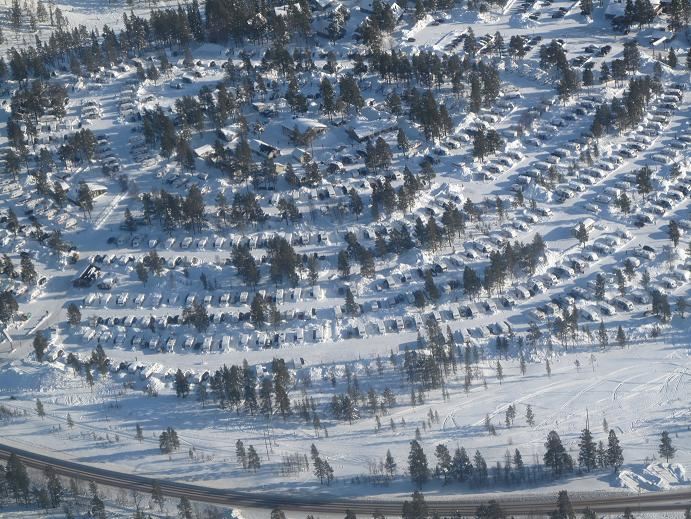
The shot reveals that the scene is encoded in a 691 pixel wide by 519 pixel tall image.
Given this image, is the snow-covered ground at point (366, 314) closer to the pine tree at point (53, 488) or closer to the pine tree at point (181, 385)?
the pine tree at point (181, 385)

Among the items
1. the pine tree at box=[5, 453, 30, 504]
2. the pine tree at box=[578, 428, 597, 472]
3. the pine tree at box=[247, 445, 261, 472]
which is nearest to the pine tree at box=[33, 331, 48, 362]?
the pine tree at box=[5, 453, 30, 504]

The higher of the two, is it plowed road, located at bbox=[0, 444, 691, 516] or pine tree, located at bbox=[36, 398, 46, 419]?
pine tree, located at bbox=[36, 398, 46, 419]

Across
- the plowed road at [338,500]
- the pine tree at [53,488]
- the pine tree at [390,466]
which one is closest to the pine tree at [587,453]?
the plowed road at [338,500]

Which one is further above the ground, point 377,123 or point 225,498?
point 377,123

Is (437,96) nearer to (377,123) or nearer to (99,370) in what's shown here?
(377,123)

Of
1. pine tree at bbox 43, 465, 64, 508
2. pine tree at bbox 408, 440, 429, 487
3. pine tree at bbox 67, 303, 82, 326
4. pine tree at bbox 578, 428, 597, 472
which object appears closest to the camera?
pine tree at bbox 578, 428, 597, 472

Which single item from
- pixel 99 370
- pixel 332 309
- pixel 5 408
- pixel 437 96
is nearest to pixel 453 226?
pixel 332 309

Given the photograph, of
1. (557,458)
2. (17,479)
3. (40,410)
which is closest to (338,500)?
(557,458)

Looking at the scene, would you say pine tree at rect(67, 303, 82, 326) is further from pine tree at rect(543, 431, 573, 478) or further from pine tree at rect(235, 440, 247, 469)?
pine tree at rect(543, 431, 573, 478)

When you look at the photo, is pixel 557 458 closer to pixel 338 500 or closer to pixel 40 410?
pixel 338 500
